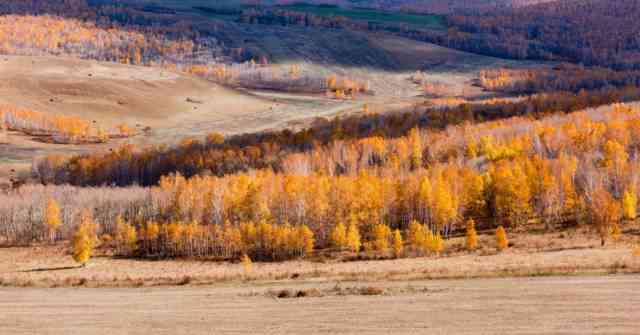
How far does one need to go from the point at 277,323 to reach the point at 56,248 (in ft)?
185

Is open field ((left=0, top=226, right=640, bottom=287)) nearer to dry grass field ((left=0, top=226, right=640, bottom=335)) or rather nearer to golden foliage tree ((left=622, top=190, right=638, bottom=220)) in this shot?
dry grass field ((left=0, top=226, right=640, bottom=335))

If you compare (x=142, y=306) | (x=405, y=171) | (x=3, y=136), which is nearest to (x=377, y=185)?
(x=405, y=171)

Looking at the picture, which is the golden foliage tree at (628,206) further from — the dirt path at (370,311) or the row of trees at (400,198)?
the dirt path at (370,311)

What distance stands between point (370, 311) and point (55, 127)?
133 metres

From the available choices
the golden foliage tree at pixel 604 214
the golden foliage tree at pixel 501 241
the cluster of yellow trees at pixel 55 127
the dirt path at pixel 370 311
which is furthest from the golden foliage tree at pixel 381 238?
the cluster of yellow trees at pixel 55 127

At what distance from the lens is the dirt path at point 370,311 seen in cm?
4059

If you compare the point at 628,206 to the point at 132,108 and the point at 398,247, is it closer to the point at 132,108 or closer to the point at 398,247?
the point at 398,247

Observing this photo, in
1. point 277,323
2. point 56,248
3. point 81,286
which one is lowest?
point 56,248

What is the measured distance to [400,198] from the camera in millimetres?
92562

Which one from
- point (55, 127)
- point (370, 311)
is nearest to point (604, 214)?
point (370, 311)

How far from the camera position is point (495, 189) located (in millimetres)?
→ 91688

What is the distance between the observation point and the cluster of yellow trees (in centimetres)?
15925

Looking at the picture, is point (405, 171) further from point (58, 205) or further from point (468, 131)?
point (58, 205)

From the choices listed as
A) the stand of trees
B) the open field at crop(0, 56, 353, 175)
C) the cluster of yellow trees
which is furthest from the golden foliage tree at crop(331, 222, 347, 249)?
the cluster of yellow trees
